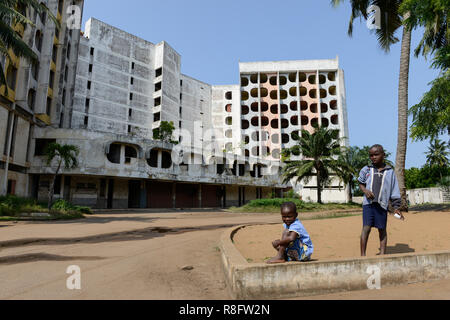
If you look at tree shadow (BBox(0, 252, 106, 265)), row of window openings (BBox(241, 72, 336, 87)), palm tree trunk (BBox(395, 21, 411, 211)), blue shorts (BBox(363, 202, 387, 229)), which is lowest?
tree shadow (BBox(0, 252, 106, 265))

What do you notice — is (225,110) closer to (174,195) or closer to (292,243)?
(174,195)

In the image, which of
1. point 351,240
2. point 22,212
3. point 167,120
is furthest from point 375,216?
point 167,120

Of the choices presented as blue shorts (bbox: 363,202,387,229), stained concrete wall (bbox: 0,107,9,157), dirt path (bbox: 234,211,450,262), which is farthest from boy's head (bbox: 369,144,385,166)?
stained concrete wall (bbox: 0,107,9,157)

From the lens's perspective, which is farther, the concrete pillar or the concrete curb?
the concrete pillar

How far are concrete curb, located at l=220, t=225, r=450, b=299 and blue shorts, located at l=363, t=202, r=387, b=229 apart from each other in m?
0.64

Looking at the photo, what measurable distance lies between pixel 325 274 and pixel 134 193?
27.3 metres

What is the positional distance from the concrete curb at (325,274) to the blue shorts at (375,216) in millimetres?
636

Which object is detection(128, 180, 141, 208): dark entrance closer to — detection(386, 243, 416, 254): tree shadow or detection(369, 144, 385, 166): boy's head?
detection(386, 243, 416, 254): tree shadow

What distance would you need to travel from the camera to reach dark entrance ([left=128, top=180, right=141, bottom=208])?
2766 cm

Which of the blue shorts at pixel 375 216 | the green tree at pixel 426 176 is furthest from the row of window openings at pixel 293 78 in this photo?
the blue shorts at pixel 375 216

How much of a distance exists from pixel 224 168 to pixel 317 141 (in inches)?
498

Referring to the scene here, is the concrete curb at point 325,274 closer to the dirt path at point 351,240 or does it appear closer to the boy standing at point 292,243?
the boy standing at point 292,243
